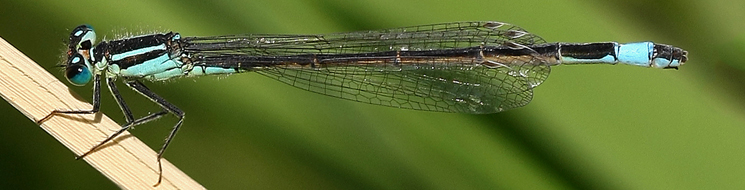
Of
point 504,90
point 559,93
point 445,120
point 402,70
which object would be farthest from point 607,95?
point 402,70

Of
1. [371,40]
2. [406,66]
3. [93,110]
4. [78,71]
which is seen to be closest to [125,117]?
[78,71]

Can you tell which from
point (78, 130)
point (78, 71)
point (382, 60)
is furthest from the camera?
point (382, 60)

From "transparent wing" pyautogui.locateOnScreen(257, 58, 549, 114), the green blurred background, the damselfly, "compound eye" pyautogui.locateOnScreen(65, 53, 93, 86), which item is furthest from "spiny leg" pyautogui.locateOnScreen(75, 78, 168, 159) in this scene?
"transparent wing" pyautogui.locateOnScreen(257, 58, 549, 114)

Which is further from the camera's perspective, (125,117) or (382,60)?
(382,60)

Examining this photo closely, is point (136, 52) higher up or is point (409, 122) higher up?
point (136, 52)

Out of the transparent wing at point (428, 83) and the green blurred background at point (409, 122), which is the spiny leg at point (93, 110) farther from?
the transparent wing at point (428, 83)

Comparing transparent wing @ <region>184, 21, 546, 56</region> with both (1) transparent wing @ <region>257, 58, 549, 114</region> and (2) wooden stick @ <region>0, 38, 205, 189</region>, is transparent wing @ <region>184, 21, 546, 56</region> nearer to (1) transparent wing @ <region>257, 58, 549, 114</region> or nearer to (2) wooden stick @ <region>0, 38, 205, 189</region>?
(1) transparent wing @ <region>257, 58, 549, 114</region>

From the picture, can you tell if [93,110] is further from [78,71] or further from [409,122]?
[409,122]
